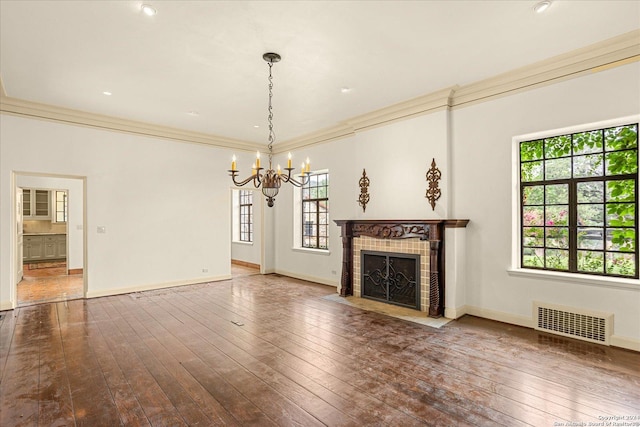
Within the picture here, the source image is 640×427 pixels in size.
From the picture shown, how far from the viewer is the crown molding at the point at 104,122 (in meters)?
5.01

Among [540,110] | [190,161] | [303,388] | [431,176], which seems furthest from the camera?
[190,161]

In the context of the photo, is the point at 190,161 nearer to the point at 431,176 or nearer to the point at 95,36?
the point at 95,36

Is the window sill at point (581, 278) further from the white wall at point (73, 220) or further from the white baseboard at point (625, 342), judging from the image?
the white wall at point (73, 220)

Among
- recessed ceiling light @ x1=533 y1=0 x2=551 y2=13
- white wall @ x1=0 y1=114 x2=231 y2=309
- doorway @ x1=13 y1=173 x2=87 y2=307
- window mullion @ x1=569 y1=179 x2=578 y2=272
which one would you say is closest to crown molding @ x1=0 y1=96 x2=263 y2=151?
white wall @ x1=0 y1=114 x2=231 y2=309

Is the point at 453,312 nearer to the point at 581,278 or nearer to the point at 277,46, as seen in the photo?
the point at 581,278

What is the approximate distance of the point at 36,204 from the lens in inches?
364

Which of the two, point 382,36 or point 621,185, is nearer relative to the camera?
point 382,36

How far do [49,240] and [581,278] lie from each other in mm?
11751

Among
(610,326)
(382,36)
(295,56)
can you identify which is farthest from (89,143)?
(610,326)

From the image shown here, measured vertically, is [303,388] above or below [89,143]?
below

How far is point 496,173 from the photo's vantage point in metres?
4.31

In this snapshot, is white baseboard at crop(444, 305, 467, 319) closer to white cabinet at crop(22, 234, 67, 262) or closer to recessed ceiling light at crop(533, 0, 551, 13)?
recessed ceiling light at crop(533, 0, 551, 13)

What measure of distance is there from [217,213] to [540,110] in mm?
5923

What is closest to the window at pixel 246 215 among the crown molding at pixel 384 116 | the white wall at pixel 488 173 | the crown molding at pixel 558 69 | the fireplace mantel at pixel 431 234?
the crown molding at pixel 384 116
